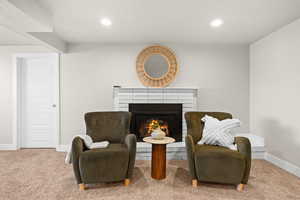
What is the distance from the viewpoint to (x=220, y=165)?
7.41ft

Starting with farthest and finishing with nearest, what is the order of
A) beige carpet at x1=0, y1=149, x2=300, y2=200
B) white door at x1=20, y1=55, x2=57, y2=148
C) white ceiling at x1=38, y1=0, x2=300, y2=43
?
white door at x1=20, y1=55, x2=57, y2=148 < white ceiling at x1=38, y1=0, x2=300, y2=43 < beige carpet at x1=0, y1=149, x2=300, y2=200

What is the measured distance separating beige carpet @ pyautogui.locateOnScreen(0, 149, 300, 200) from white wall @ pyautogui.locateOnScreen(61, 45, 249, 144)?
1.30 metres

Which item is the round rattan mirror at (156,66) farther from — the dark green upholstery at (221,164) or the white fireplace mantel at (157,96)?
the dark green upholstery at (221,164)

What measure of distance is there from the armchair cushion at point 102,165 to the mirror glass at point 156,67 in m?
2.13

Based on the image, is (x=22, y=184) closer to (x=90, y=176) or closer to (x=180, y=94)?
(x=90, y=176)

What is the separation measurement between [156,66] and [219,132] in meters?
2.02

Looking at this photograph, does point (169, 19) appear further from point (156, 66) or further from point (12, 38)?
point (12, 38)

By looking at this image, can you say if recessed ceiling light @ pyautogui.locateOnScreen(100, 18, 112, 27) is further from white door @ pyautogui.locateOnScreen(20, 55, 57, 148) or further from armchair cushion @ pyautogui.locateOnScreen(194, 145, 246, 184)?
armchair cushion @ pyautogui.locateOnScreen(194, 145, 246, 184)

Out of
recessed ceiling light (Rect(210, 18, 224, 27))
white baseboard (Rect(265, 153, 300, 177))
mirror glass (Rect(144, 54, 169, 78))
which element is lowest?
white baseboard (Rect(265, 153, 300, 177))

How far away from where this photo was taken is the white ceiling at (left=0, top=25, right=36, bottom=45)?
3401 mm

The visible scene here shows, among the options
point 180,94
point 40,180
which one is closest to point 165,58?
point 180,94

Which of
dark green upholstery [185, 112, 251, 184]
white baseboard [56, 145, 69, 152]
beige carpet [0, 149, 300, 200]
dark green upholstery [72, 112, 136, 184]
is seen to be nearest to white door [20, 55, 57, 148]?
white baseboard [56, 145, 69, 152]

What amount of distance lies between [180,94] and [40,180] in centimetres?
285

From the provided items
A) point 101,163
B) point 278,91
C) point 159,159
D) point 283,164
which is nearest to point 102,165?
point 101,163
